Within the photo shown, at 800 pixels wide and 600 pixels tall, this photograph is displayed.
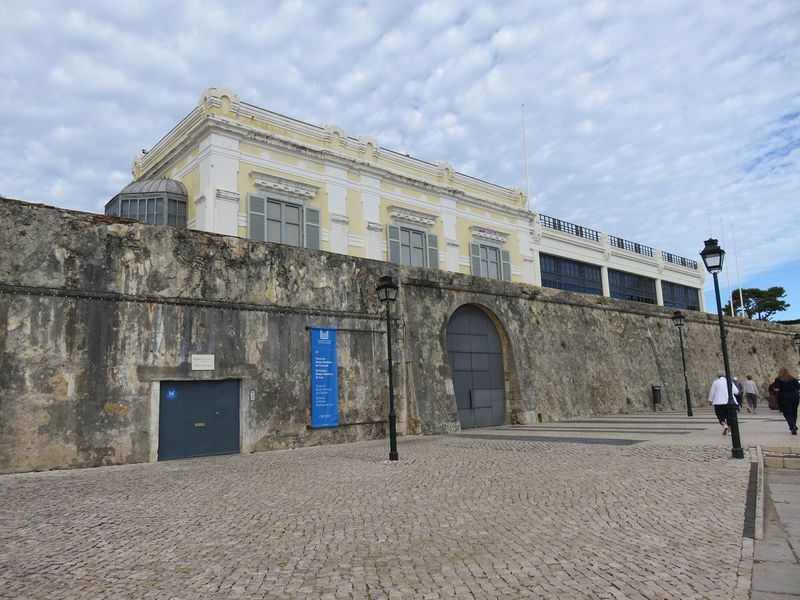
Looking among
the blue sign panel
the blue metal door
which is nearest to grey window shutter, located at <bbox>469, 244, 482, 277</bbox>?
the blue sign panel

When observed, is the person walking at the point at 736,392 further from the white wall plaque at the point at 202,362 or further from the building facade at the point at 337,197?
the white wall plaque at the point at 202,362

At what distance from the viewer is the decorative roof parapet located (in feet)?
77.6

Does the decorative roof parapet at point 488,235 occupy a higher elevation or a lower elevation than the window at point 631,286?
higher

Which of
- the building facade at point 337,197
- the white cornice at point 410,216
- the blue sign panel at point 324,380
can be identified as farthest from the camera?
the white cornice at point 410,216

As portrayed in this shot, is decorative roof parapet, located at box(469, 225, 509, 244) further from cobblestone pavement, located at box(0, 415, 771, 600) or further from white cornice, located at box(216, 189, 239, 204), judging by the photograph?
cobblestone pavement, located at box(0, 415, 771, 600)

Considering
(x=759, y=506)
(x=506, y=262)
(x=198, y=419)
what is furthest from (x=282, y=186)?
(x=759, y=506)

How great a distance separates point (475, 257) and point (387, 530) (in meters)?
19.0

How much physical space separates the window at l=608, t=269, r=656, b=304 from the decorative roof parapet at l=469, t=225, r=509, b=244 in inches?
445

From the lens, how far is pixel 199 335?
11.0m

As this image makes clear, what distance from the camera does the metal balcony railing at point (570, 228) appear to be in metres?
28.9

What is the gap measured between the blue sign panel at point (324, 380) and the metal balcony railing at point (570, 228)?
18.4 meters

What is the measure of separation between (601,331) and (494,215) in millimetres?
7197

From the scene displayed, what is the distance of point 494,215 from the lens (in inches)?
976

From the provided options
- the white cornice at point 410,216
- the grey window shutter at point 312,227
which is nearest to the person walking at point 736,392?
the white cornice at point 410,216
